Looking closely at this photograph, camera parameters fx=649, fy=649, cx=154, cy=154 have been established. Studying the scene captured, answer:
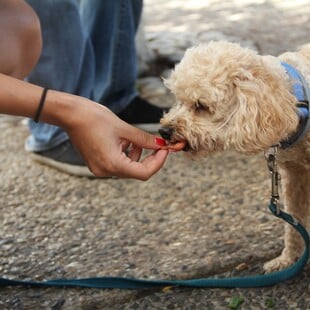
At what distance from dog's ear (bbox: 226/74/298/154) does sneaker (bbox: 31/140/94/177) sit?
1413mm

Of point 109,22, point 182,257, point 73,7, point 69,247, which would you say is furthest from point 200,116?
point 109,22

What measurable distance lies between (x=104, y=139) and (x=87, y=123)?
0.07 m

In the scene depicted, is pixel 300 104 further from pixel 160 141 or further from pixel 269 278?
pixel 269 278

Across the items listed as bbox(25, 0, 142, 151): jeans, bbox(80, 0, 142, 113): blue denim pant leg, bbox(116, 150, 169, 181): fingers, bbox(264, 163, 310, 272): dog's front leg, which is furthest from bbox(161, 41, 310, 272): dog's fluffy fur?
bbox(80, 0, 142, 113): blue denim pant leg

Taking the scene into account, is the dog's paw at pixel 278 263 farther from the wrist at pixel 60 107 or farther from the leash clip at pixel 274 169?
the wrist at pixel 60 107

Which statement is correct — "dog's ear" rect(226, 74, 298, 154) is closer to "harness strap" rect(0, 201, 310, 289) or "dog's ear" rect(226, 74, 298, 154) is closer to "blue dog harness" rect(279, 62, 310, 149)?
"blue dog harness" rect(279, 62, 310, 149)

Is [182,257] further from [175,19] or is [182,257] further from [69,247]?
[175,19]

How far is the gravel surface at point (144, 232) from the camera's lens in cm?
241

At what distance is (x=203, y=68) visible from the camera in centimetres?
222

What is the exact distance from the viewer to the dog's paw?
2.52 metres

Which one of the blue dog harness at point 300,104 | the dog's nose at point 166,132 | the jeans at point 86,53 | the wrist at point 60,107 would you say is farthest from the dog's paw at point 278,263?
the jeans at point 86,53

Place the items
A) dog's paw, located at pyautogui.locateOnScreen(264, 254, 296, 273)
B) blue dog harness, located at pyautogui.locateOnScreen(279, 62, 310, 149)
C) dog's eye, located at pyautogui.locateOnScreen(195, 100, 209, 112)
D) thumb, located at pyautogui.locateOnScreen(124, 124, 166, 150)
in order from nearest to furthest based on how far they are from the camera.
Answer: thumb, located at pyautogui.locateOnScreen(124, 124, 166, 150) < blue dog harness, located at pyautogui.locateOnScreen(279, 62, 310, 149) < dog's eye, located at pyautogui.locateOnScreen(195, 100, 209, 112) < dog's paw, located at pyautogui.locateOnScreen(264, 254, 296, 273)

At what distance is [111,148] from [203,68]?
1.57 ft

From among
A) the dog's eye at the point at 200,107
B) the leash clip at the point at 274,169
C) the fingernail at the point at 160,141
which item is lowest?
the leash clip at the point at 274,169
